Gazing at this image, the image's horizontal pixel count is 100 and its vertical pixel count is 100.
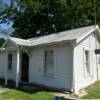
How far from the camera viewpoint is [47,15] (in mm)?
29656

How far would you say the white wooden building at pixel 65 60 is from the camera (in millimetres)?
14102

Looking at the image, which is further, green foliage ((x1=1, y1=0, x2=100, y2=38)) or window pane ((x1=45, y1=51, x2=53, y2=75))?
green foliage ((x1=1, y1=0, x2=100, y2=38))

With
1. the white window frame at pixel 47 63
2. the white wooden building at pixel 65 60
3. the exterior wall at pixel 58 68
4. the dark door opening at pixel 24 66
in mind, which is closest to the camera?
the white wooden building at pixel 65 60

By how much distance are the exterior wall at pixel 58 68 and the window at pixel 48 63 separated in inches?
12.1

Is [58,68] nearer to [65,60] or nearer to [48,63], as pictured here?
[65,60]

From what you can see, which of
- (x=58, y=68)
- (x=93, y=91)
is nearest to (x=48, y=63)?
(x=58, y=68)

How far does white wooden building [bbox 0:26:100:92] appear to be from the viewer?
46.3 ft

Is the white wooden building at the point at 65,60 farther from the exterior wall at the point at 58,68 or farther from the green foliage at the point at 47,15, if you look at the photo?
the green foliage at the point at 47,15

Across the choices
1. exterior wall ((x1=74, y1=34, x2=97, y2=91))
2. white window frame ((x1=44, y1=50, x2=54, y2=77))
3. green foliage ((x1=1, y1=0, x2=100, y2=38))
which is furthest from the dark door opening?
green foliage ((x1=1, y1=0, x2=100, y2=38))

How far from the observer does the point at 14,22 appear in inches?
1235

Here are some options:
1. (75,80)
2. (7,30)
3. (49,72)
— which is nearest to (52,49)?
(49,72)

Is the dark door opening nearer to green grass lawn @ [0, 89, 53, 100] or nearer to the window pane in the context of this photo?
the window pane

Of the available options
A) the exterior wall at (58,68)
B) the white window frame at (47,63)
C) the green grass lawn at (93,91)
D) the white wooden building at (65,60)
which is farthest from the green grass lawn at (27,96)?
the green grass lawn at (93,91)

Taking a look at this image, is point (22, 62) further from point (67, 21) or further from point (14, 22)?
point (14, 22)
